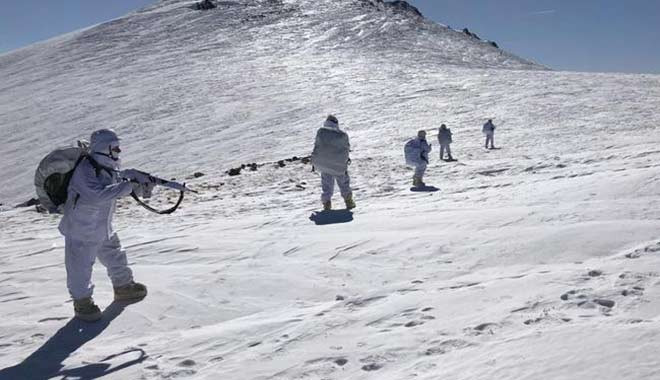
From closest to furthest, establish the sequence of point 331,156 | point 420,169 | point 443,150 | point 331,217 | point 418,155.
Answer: point 331,217 → point 331,156 → point 420,169 → point 418,155 → point 443,150

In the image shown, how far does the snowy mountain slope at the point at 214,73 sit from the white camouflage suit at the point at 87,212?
17.6 metres

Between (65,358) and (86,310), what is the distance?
75cm

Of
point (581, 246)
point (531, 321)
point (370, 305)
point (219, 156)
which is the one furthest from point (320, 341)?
point (219, 156)

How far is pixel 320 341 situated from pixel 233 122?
2955 cm

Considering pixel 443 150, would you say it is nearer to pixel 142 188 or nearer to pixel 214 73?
pixel 142 188

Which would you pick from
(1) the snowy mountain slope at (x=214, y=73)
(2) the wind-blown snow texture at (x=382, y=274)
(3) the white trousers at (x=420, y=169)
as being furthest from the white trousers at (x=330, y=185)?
(1) the snowy mountain slope at (x=214, y=73)

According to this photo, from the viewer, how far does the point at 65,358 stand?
15.5ft

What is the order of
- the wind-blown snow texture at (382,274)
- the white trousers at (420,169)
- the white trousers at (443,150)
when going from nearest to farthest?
the wind-blown snow texture at (382,274) → the white trousers at (420,169) → the white trousers at (443,150)

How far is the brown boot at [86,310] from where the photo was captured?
17.8 ft

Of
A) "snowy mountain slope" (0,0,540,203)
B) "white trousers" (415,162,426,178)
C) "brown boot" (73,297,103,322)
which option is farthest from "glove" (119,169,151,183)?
"snowy mountain slope" (0,0,540,203)

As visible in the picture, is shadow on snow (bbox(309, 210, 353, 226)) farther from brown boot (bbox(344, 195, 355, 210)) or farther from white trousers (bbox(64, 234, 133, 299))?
white trousers (bbox(64, 234, 133, 299))

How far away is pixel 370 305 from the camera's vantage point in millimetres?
5195

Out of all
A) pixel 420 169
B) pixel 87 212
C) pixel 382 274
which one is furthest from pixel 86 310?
pixel 420 169

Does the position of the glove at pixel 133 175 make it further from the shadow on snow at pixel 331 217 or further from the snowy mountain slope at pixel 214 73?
the snowy mountain slope at pixel 214 73
